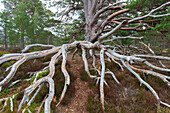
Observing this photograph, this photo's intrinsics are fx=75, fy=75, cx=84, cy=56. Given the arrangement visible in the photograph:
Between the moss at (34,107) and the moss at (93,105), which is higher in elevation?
the moss at (34,107)

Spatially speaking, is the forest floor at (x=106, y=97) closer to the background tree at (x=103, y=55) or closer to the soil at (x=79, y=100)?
the soil at (x=79, y=100)

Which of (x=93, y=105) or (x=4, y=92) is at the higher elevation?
(x=4, y=92)

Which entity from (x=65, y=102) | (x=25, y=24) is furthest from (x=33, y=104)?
(x=25, y=24)

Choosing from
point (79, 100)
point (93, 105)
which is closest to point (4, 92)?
point (79, 100)

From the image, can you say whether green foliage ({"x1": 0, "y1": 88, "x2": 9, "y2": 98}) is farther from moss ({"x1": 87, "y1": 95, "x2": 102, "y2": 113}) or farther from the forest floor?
moss ({"x1": 87, "y1": 95, "x2": 102, "y2": 113})

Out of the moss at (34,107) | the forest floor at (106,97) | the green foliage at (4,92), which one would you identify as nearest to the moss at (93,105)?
the forest floor at (106,97)

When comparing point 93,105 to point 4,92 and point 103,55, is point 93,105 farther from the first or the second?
point 4,92

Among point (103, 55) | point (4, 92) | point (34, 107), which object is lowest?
point (34, 107)

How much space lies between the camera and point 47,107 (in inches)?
50.9

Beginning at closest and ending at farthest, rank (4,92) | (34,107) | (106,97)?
(34,107) → (106,97) → (4,92)

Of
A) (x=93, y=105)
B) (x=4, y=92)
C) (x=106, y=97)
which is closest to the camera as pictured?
(x=93, y=105)

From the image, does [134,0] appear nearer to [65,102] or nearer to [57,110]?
[65,102]

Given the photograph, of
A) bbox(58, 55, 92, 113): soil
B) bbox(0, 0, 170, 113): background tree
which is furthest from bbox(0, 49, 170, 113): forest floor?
bbox(0, 0, 170, 113): background tree

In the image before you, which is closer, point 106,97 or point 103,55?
point 103,55
